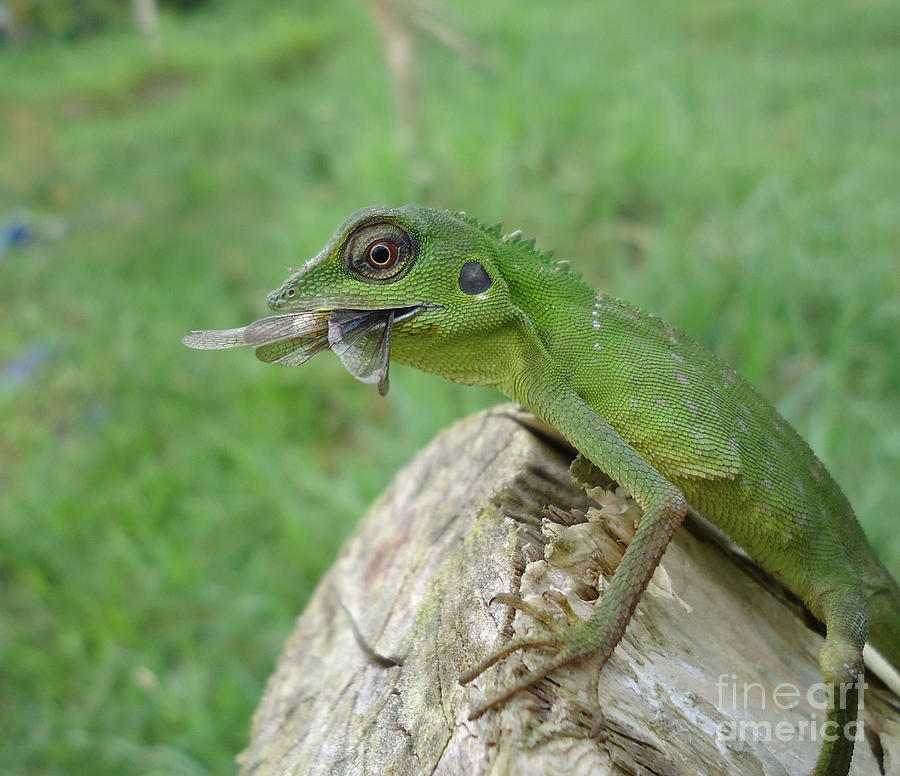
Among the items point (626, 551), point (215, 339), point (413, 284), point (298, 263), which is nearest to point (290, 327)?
point (215, 339)

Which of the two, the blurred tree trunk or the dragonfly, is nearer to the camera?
the dragonfly

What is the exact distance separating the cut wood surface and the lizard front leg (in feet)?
0.10

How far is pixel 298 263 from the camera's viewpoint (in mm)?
5871

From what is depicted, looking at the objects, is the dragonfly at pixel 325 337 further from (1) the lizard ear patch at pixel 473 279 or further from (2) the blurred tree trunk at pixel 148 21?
(2) the blurred tree trunk at pixel 148 21

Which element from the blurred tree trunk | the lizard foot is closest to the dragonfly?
the lizard foot

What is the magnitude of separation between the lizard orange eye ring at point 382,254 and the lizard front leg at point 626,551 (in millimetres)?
485

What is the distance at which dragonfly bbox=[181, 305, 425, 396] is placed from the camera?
5.66 feet

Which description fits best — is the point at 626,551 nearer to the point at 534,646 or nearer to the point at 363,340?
the point at 534,646

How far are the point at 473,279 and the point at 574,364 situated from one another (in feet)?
1.05

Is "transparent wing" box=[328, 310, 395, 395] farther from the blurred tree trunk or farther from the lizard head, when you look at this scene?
the blurred tree trunk

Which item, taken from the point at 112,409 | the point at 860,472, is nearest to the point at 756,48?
the point at 860,472

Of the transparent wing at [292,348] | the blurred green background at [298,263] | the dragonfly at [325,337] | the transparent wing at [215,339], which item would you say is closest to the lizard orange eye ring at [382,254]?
the dragonfly at [325,337]

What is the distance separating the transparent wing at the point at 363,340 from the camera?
171cm

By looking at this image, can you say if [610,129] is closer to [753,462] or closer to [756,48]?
[756,48]
